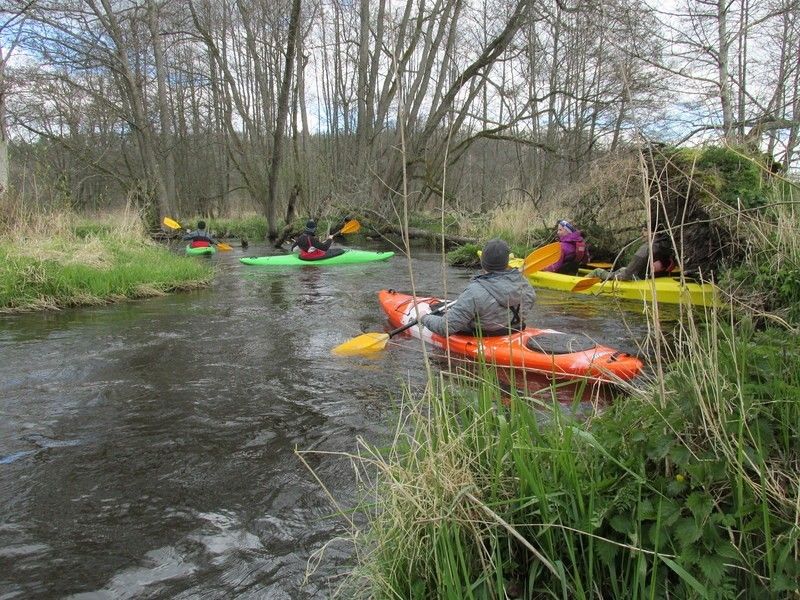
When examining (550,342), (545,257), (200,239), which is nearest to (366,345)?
(550,342)

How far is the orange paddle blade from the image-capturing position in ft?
28.0

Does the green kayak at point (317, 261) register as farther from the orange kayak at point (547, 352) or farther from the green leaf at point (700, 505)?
the green leaf at point (700, 505)

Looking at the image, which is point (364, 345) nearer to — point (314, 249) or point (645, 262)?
point (645, 262)

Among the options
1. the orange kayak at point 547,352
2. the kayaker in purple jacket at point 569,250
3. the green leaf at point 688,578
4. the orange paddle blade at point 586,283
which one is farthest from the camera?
the kayaker in purple jacket at point 569,250

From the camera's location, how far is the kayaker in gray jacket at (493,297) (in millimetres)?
4895

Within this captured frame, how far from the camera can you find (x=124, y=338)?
6211mm

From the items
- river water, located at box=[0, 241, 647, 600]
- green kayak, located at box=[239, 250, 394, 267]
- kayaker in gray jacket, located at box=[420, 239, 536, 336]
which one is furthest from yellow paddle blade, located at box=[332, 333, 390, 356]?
green kayak, located at box=[239, 250, 394, 267]

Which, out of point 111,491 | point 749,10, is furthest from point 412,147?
point 111,491

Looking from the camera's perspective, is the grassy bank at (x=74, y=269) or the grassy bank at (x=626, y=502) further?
the grassy bank at (x=74, y=269)

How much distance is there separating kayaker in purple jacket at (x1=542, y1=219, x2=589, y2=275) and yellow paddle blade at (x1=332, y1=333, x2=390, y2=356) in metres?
4.88

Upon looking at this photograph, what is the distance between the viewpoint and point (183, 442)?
362 centimetres

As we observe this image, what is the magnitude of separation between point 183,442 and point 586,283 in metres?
6.57

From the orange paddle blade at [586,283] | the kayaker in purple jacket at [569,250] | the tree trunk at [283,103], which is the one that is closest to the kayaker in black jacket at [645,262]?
the orange paddle blade at [586,283]

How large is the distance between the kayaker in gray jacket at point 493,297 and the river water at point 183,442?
25.0 inches
